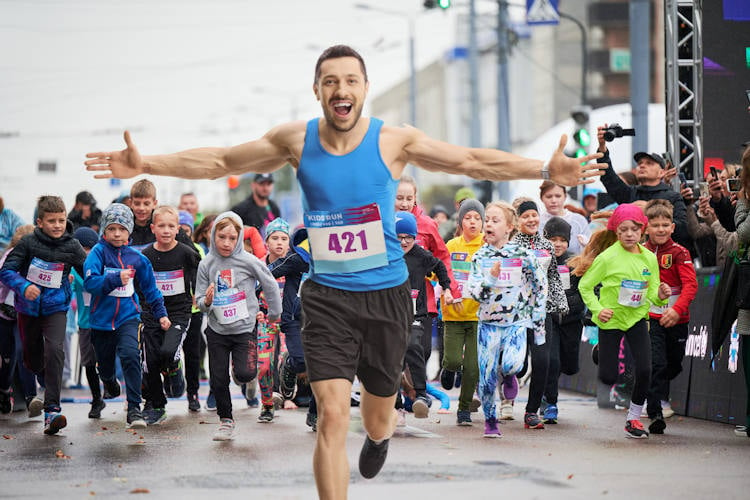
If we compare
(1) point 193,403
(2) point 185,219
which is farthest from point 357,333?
(2) point 185,219

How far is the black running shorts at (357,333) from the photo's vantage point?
6.25 metres

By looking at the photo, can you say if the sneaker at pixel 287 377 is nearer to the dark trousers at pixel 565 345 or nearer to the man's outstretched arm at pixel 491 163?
the dark trousers at pixel 565 345

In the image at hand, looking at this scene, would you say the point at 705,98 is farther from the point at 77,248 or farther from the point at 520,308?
the point at 77,248

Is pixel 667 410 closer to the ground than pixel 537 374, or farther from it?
closer to the ground

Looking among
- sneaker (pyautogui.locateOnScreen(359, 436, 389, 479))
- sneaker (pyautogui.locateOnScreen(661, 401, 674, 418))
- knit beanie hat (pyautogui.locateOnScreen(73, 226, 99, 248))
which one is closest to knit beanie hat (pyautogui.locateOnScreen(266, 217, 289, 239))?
knit beanie hat (pyautogui.locateOnScreen(73, 226, 99, 248))

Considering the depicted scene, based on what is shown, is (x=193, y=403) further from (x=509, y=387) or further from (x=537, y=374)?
(x=537, y=374)

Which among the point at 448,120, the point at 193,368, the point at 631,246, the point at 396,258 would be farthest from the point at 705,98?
the point at 448,120

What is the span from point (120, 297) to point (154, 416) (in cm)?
112

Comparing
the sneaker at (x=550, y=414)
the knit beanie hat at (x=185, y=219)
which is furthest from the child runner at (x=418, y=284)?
the knit beanie hat at (x=185, y=219)

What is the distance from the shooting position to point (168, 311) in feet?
38.5

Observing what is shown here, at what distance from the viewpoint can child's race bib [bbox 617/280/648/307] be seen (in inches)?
415

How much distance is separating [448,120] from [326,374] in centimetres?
11642

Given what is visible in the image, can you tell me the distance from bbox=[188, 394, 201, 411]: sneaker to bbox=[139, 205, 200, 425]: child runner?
0.70 m

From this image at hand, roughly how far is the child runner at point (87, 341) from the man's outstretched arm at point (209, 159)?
5.59m
